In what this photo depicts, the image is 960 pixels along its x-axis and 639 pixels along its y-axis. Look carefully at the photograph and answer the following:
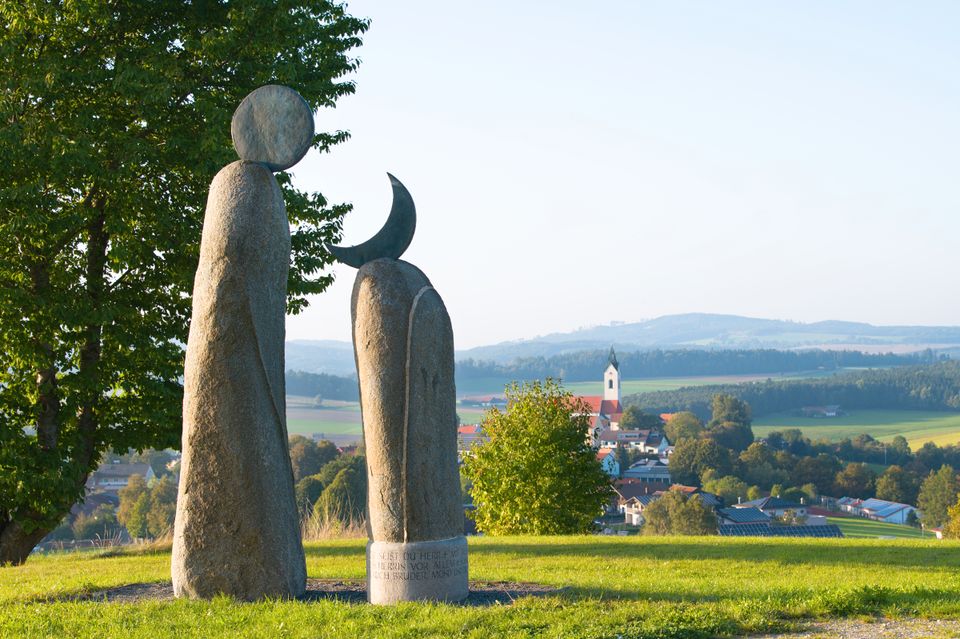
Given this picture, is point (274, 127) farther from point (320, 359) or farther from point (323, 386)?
point (320, 359)

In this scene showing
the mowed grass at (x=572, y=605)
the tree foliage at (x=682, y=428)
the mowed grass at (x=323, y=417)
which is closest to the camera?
the mowed grass at (x=572, y=605)

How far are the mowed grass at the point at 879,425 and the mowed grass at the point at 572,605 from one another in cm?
10236

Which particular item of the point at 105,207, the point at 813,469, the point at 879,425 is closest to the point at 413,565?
the point at 105,207

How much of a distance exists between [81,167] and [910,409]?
145285mm

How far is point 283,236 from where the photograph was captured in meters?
10.8

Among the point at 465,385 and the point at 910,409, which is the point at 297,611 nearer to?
the point at 910,409

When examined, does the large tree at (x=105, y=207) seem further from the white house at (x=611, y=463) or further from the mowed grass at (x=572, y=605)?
the white house at (x=611, y=463)

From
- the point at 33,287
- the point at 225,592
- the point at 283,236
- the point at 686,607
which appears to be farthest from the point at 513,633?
the point at 33,287

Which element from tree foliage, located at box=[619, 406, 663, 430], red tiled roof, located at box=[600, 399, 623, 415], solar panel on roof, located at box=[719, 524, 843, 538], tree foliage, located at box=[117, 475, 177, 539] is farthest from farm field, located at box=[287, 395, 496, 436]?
red tiled roof, located at box=[600, 399, 623, 415]

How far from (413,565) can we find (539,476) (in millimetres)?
18226

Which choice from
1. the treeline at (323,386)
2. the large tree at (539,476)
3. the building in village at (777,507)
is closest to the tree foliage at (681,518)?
the building in village at (777,507)

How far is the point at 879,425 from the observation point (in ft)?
422

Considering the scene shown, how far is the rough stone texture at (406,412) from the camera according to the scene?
403 inches

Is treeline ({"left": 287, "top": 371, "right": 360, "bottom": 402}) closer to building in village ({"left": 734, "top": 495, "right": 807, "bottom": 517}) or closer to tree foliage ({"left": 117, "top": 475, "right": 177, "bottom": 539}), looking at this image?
building in village ({"left": 734, "top": 495, "right": 807, "bottom": 517})
